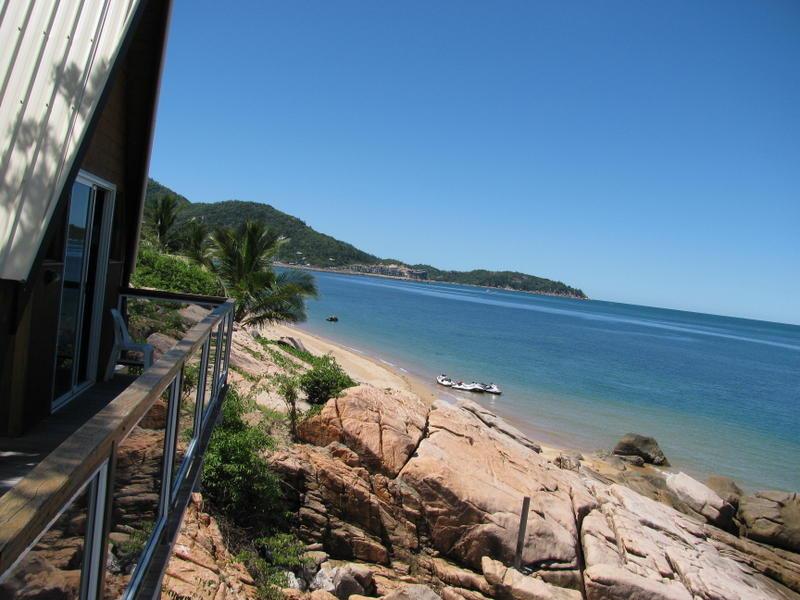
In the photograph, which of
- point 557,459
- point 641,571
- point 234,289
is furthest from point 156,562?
point 234,289

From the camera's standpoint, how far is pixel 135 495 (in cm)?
252

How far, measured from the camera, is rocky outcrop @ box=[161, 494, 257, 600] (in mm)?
5805

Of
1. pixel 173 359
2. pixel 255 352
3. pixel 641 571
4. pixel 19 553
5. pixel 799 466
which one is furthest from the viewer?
pixel 799 466

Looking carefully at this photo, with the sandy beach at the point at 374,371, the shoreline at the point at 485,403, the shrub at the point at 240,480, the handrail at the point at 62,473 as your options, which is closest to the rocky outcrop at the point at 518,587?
the shrub at the point at 240,480

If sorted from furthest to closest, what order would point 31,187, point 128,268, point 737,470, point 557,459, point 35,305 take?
point 737,470 < point 557,459 < point 128,268 < point 35,305 < point 31,187

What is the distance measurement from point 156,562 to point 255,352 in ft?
54.2

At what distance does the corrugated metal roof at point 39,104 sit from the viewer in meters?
3.52

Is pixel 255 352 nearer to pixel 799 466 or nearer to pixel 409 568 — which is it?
pixel 409 568

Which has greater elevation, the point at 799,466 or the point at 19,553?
the point at 19,553

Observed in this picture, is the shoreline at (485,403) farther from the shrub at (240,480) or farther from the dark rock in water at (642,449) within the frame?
the shrub at (240,480)

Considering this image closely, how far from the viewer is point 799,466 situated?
2611cm

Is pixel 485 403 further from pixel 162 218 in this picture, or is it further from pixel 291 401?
pixel 162 218

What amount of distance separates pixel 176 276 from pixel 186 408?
726 inches

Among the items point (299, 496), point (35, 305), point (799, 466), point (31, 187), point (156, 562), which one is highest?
point (31, 187)
